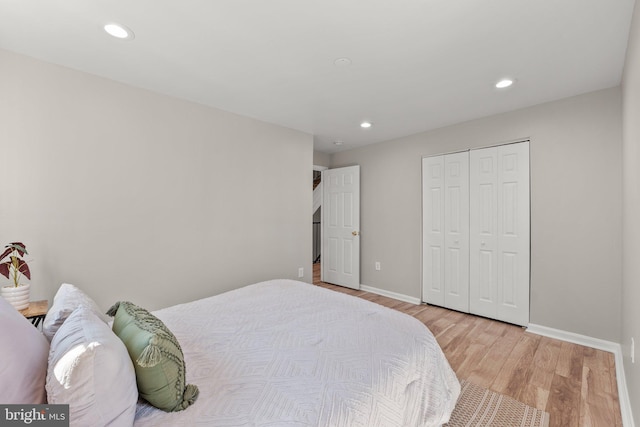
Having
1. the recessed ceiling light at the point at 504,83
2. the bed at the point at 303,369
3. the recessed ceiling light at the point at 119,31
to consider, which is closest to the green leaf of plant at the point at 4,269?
the bed at the point at 303,369

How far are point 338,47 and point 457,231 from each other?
2.70 meters

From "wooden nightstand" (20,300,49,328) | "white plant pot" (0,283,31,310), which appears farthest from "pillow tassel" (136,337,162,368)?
"white plant pot" (0,283,31,310)

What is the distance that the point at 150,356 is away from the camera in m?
0.94

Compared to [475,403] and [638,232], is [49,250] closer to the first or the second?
[475,403]

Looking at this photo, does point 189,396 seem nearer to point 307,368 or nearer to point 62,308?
point 307,368

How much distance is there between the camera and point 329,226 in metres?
5.08

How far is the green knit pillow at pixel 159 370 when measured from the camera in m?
0.95

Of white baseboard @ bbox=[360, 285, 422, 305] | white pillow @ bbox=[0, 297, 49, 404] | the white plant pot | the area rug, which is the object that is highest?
white pillow @ bbox=[0, 297, 49, 404]

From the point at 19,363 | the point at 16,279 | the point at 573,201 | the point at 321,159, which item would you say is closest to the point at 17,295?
the point at 16,279

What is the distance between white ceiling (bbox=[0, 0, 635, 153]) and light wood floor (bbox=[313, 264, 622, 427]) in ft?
7.92

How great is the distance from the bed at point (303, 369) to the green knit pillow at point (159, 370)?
1.6 inches

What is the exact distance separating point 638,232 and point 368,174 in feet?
10.9

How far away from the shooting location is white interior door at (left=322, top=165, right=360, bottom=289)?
4.66 metres

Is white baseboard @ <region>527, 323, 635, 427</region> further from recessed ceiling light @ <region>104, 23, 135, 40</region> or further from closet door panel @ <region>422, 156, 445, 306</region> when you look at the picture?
recessed ceiling light @ <region>104, 23, 135, 40</region>
